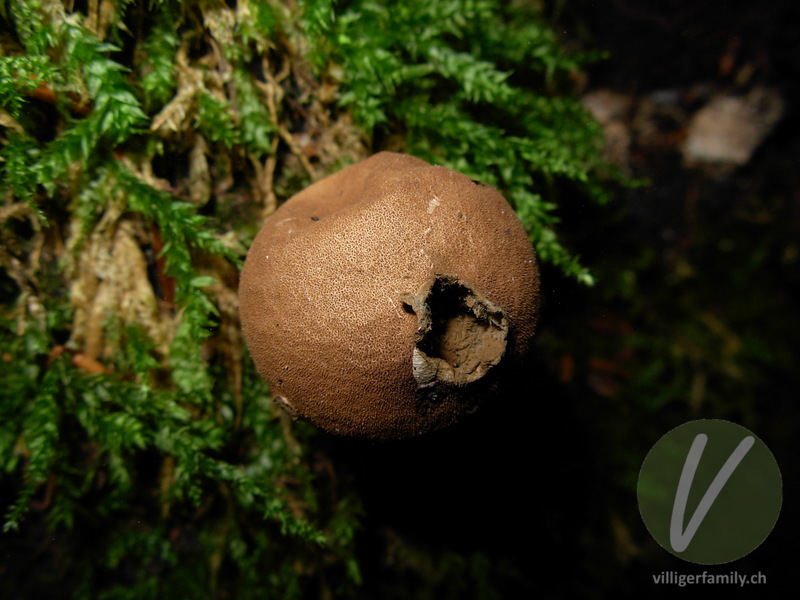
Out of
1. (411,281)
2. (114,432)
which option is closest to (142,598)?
(114,432)

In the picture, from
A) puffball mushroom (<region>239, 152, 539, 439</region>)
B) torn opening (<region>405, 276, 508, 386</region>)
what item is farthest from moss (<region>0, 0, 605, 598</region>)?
torn opening (<region>405, 276, 508, 386</region>)

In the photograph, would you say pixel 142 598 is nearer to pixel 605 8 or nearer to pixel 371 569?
pixel 371 569

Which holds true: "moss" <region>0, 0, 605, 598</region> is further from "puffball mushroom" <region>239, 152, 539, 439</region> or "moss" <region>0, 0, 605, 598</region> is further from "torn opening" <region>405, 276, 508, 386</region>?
"torn opening" <region>405, 276, 508, 386</region>

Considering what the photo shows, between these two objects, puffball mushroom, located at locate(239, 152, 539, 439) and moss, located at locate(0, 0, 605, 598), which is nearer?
puffball mushroom, located at locate(239, 152, 539, 439)

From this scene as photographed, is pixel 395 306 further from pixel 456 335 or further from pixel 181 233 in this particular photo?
pixel 181 233

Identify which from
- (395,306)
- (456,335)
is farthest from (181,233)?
(456,335)

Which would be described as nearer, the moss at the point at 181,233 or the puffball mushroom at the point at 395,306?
the puffball mushroom at the point at 395,306

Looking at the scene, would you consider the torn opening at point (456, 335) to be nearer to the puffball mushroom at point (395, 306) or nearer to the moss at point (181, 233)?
the puffball mushroom at point (395, 306)

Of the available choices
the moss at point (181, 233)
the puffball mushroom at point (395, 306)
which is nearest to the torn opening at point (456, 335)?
the puffball mushroom at point (395, 306)
